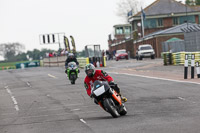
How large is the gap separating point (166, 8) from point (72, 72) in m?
60.3

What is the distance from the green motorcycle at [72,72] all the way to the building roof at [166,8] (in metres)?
57.6

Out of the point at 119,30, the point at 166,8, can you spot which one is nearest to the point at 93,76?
the point at 166,8

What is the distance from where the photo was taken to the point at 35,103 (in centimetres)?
1580

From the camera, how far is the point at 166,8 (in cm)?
8144

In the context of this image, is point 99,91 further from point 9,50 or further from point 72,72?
point 9,50

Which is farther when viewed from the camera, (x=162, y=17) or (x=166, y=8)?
(x=166, y=8)

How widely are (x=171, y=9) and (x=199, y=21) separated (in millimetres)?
5458

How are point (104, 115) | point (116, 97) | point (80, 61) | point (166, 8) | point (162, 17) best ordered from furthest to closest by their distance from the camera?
point (166, 8) → point (162, 17) → point (80, 61) → point (104, 115) → point (116, 97)

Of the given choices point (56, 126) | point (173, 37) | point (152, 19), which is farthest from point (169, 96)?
point (152, 19)

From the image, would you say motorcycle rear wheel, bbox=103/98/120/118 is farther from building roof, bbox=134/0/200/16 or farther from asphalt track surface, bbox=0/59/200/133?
building roof, bbox=134/0/200/16

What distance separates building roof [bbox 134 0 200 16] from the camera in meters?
80.5

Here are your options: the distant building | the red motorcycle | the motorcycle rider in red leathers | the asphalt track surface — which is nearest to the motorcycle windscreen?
the red motorcycle

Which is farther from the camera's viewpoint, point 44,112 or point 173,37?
point 173,37

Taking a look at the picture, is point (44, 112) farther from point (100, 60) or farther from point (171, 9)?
point (171, 9)
